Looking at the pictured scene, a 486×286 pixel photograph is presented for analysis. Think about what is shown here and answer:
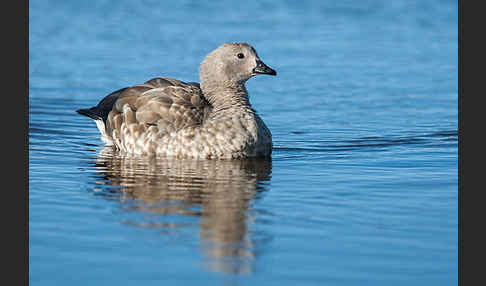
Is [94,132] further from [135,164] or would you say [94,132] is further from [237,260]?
[237,260]

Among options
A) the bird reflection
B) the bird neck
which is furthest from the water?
the bird neck

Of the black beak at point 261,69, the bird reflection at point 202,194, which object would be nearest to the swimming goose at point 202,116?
the black beak at point 261,69

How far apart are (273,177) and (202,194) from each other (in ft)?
4.25

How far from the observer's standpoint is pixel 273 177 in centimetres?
1027

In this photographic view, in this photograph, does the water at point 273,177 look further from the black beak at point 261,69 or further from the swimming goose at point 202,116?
the black beak at point 261,69

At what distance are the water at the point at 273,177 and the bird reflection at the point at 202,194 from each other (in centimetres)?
2

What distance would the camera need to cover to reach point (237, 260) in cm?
695

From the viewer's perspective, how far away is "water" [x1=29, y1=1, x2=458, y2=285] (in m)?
6.92

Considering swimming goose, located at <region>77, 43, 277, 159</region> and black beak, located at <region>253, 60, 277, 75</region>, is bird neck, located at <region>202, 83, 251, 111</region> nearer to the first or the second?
swimming goose, located at <region>77, 43, 277, 159</region>

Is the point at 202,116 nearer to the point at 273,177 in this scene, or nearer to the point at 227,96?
the point at 227,96

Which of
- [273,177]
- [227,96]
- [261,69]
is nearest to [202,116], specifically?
[227,96]

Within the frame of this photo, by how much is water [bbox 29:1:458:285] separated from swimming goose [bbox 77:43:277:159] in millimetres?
323

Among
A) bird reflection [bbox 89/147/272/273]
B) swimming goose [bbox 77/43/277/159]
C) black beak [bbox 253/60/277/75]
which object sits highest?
black beak [bbox 253/60/277/75]

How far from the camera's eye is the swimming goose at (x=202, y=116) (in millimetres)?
11469
